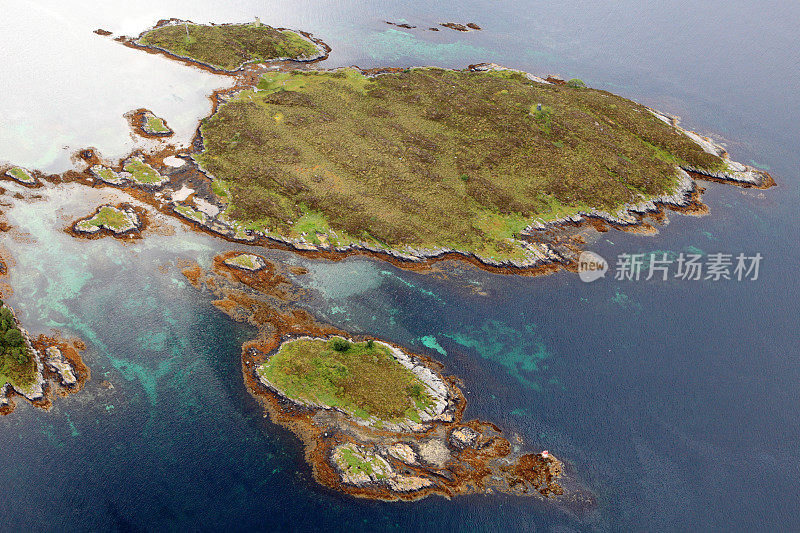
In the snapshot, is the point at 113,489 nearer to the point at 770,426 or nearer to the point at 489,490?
the point at 489,490

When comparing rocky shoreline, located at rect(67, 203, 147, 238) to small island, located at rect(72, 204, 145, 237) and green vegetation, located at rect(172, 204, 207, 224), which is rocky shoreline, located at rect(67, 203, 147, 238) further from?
green vegetation, located at rect(172, 204, 207, 224)

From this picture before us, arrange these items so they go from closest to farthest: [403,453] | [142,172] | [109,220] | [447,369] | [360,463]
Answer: [360,463]
[403,453]
[447,369]
[109,220]
[142,172]

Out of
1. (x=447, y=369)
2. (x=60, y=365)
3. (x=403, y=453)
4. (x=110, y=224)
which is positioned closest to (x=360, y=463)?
(x=403, y=453)

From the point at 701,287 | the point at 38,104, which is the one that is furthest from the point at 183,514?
the point at 38,104

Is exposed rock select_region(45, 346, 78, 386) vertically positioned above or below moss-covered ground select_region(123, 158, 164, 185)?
below

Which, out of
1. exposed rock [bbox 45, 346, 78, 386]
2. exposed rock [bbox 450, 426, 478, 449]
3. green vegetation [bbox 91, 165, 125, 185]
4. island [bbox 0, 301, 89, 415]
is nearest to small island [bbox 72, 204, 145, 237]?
green vegetation [bbox 91, 165, 125, 185]

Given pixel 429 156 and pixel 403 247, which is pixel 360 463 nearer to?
pixel 403 247
